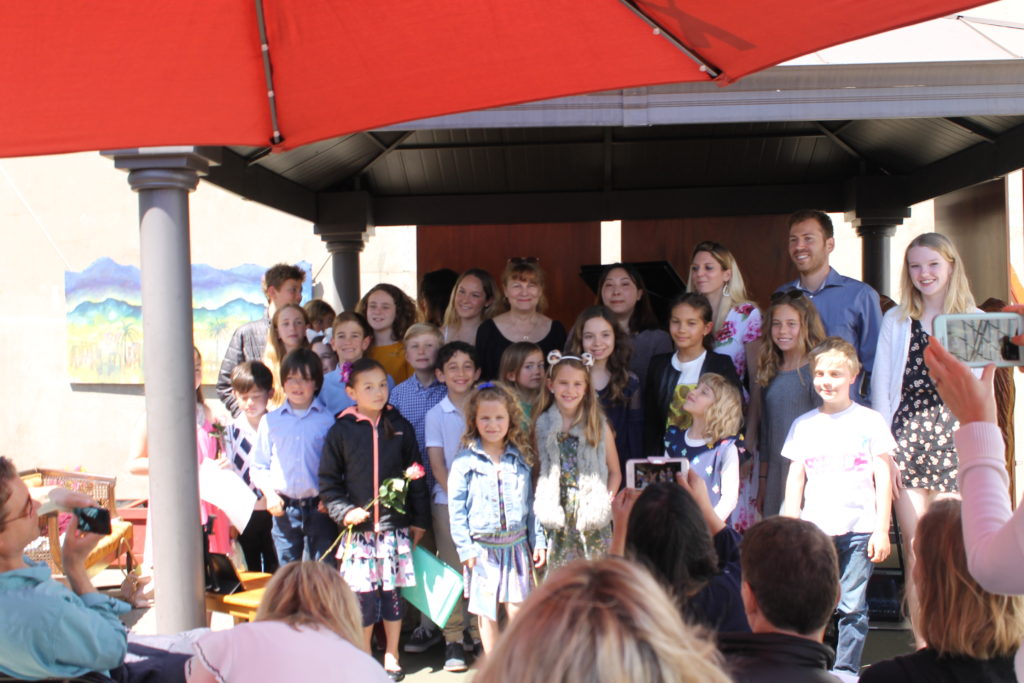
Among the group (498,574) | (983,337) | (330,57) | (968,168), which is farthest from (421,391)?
(968,168)

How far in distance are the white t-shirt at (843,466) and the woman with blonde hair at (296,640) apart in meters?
2.50

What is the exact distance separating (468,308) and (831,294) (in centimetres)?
212

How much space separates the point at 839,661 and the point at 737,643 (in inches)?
98.2

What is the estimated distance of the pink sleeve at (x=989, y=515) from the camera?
1509 mm

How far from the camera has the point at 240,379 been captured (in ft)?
17.4

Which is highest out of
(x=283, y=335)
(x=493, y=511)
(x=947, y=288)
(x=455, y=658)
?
(x=947, y=288)

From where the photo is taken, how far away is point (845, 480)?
4285mm

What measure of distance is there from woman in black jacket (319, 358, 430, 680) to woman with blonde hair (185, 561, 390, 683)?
6.72 ft

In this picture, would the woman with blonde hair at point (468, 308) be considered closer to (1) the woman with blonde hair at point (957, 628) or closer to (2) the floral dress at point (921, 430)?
(2) the floral dress at point (921, 430)

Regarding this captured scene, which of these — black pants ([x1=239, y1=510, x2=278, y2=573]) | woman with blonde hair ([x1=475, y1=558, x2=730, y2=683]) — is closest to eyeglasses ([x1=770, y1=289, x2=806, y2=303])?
black pants ([x1=239, y1=510, x2=278, y2=573])

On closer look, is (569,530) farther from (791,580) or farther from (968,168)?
(968,168)

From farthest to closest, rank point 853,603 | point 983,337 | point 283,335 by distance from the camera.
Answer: point 283,335
point 853,603
point 983,337

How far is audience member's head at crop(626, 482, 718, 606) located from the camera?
2.50 metres

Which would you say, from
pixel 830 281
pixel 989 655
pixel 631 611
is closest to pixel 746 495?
→ pixel 830 281
